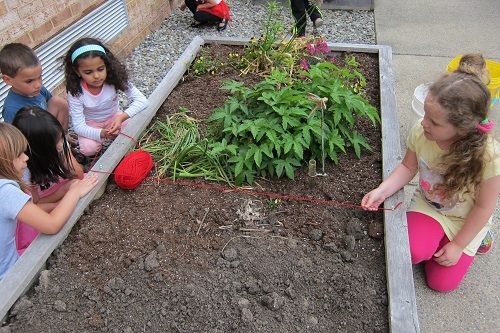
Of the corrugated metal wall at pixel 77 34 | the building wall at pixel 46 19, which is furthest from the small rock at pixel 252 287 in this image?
the building wall at pixel 46 19

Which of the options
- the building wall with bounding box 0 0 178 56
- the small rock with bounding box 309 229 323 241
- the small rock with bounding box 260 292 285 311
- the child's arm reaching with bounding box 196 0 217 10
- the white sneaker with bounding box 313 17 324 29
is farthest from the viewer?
the child's arm reaching with bounding box 196 0 217 10

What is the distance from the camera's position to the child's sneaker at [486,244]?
2488mm

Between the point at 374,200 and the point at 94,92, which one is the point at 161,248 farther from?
the point at 94,92

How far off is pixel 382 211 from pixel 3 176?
1994mm

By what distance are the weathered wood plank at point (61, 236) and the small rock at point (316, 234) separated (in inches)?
49.6

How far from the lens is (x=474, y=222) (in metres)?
2.15

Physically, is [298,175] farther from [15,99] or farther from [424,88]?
[15,99]

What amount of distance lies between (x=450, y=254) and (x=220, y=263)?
1241mm

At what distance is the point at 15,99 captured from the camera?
109 inches

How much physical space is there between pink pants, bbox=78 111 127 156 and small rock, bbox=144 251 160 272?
1296mm

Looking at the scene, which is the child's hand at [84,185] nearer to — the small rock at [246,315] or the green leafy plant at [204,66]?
the small rock at [246,315]

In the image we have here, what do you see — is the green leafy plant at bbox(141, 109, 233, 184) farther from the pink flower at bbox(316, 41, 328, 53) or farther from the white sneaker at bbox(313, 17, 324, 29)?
the white sneaker at bbox(313, 17, 324, 29)

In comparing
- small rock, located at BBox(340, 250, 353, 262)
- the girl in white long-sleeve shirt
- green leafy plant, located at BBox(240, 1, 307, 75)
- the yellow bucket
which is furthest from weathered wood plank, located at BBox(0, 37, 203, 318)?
the yellow bucket

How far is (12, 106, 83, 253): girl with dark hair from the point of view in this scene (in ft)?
7.70
